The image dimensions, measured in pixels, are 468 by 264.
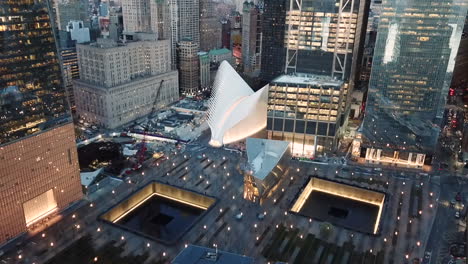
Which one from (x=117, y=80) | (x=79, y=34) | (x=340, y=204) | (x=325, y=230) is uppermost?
(x=79, y=34)

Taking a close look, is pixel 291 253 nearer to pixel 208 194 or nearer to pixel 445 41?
pixel 208 194

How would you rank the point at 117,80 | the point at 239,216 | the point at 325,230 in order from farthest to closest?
the point at 117,80 < the point at 239,216 < the point at 325,230

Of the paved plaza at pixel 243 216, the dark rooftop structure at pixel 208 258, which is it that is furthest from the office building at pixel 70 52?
the dark rooftop structure at pixel 208 258

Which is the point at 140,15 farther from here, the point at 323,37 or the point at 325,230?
the point at 325,230

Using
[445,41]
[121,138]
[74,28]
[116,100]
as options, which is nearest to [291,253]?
[445,41]

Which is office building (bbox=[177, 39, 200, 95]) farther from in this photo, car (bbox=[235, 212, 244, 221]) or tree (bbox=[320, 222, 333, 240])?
tree (bbox=[320, 222, 333, 240])

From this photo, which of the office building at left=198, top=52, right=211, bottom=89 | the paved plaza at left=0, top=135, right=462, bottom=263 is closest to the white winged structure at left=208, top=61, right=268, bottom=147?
the paved plaza at left=0, top=135, right=462, bottom=263

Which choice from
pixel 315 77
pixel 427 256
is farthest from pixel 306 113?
pixel 427 256
